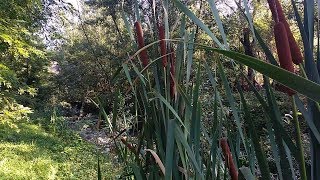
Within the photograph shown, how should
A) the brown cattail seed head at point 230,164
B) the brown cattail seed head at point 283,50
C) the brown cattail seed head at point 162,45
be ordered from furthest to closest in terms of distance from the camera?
the brown cattail seed head at point 162,45 < the brown cattail seed head at point 230,164 < the brown cattail seed head at point 283,50

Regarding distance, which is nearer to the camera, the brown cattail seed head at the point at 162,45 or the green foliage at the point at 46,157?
the brown cattail seed head at the point at 162,45

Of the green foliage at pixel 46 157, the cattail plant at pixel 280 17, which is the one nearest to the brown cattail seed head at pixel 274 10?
the cattail plant at pixel 280 17

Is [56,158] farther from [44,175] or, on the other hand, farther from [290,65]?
[290,65]

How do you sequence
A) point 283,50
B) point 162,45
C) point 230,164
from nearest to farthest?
point 283,50 < point 230,164 < point 162,45

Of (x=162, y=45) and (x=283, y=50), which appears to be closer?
(x=283, y=50)

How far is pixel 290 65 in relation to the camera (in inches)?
14.6

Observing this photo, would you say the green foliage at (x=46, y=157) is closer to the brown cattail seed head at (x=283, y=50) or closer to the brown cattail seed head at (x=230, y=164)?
the brown cattail seed head at (x=230, y=164)

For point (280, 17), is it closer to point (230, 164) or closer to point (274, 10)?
point (274, 10)

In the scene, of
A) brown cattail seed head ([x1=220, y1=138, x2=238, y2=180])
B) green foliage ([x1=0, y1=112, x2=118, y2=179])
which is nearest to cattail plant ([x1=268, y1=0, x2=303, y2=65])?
brown cattail seed head ([x1=220, y1=138, x2=238, y2=180])

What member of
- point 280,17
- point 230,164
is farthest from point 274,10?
point 230,164

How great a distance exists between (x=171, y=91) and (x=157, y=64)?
71 millimetres

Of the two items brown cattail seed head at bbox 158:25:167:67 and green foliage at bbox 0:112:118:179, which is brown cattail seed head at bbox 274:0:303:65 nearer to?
brown cattail seed head at bbox 158:25:167:67

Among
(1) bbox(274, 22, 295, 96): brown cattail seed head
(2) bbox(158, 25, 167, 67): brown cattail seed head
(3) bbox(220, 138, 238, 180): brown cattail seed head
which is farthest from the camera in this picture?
(2) bbox(158, 25, 167, 67): brown cattail seed head

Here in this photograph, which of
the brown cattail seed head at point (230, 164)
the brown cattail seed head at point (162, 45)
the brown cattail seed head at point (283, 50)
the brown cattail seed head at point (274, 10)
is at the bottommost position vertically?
the brown cattail seed head at point (230, 164)
